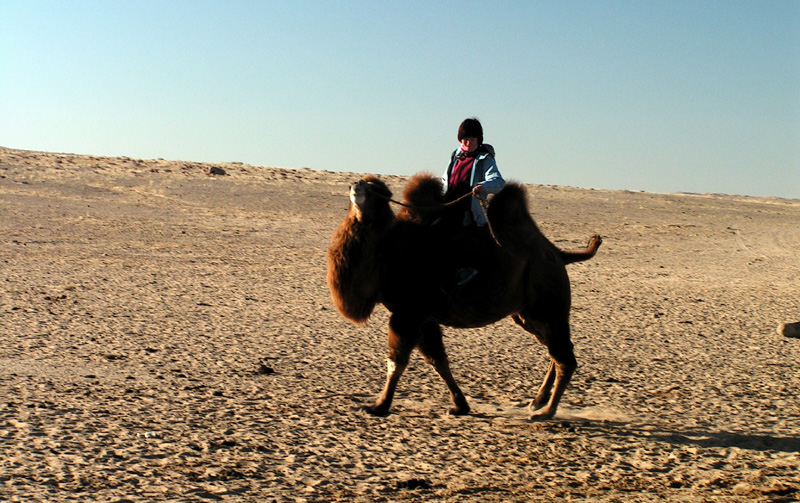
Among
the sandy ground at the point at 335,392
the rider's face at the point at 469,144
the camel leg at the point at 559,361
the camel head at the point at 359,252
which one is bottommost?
the sandy ground at the point at 335,392

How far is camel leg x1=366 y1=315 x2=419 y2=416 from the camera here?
20.8ft

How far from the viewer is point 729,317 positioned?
11969 millimetres

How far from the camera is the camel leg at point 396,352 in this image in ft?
20.8

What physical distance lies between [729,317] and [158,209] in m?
16.8

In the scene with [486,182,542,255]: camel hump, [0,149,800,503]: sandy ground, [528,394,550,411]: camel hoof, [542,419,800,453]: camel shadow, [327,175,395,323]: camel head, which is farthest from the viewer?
[528,394,550,411]: camel hoof

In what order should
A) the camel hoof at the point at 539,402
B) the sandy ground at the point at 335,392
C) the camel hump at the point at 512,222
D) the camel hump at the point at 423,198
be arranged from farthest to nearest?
the camel hoof at the point at 539,402, the camel hump at the point at 423,198, the camel hump at the point at 512,222, the sandy ground at the point at 335,392

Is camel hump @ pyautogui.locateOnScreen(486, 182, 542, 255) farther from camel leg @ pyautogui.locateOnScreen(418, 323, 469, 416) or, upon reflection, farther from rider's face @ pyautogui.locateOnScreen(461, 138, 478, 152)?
camel leg @ pyautogui.locateOnScreen(418, 323, 469, 416)

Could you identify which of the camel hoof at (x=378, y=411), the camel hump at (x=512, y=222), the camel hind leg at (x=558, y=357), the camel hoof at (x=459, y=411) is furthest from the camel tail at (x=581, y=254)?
the camel hoof at (x=378, y=411)

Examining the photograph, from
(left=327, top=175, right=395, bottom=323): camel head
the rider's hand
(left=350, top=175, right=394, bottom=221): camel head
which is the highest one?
the rider's hand

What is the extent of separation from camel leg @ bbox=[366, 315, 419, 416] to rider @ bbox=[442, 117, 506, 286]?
3.20ft

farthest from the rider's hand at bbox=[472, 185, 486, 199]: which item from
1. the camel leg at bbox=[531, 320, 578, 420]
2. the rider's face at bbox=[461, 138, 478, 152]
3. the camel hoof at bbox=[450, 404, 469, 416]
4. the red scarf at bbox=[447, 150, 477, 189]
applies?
the camel hoof at bbox=[450, 404, 469, 416]

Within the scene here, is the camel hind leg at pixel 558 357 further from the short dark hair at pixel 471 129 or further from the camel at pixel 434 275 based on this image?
the short dark hair at pixel 471 129

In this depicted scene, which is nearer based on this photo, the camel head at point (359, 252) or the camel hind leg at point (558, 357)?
the camel head at point (359, 252)

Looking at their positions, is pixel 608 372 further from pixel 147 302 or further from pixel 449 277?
pixel 147 302
